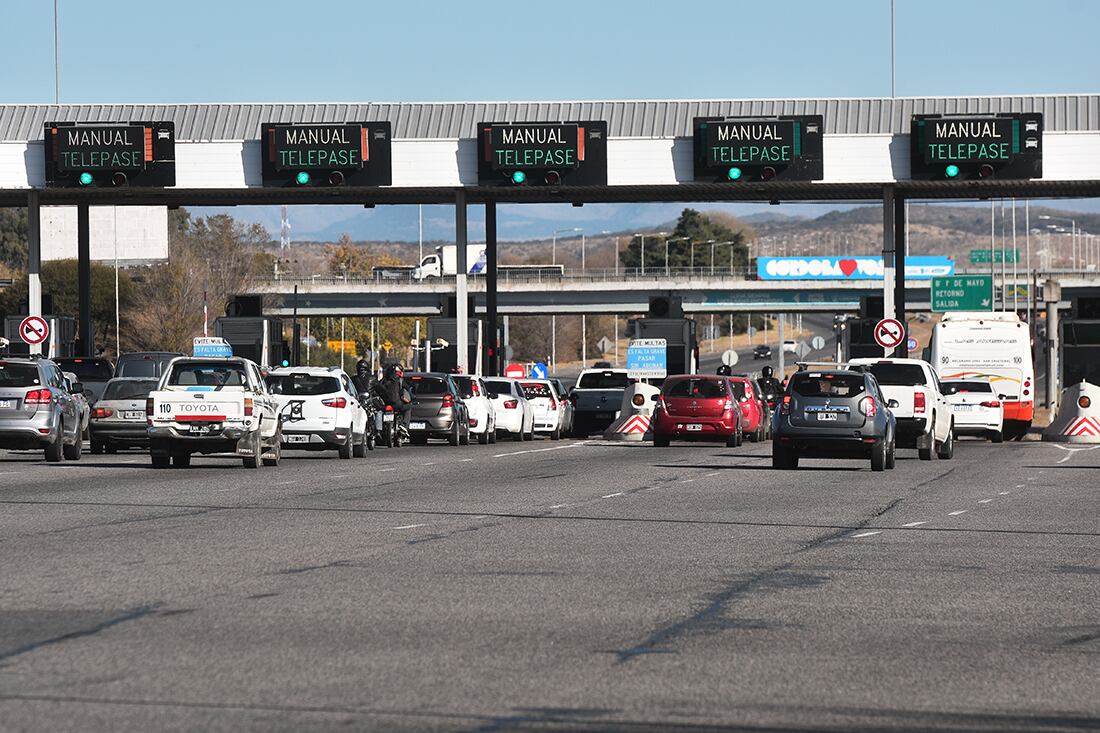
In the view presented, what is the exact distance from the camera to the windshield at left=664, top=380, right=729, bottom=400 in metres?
41.2

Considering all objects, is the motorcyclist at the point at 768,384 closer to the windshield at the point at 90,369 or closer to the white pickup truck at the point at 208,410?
the windshield at the point at 90,369

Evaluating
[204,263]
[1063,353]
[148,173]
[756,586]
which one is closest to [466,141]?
[148,173]

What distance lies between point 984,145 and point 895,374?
53.1 feet

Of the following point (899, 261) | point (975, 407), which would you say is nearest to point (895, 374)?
point (975, 407)

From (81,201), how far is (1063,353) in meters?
28.3

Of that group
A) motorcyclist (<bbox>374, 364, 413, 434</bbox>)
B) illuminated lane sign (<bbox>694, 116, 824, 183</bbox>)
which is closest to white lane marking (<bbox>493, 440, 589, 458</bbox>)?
motorcyclist (<bbox>374, 364, 413, 434</bbox>)

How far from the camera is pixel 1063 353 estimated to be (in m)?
55.3

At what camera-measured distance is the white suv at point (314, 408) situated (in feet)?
109

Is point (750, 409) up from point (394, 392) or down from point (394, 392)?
down

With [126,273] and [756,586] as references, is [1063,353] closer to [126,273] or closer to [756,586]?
[756,586]

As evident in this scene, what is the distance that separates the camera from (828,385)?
2997 centimetres

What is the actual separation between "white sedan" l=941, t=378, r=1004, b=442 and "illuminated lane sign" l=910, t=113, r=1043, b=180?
6.64m

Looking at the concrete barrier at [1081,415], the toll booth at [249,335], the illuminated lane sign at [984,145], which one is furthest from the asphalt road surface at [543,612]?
the toll booth at [249,335]

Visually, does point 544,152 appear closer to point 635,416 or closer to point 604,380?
point 635,416
